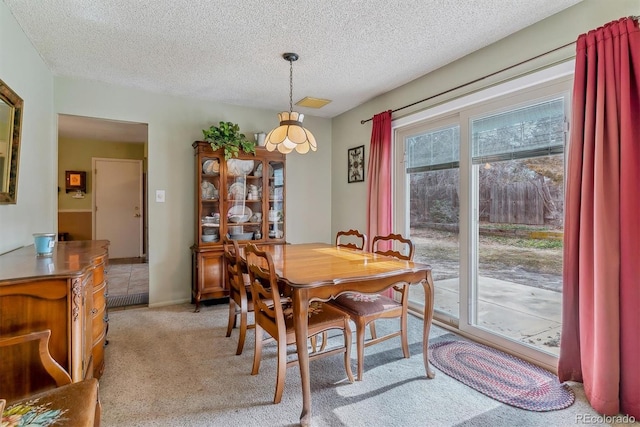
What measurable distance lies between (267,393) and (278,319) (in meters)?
0.51

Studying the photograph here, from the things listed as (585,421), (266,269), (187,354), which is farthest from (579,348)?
(187,354)

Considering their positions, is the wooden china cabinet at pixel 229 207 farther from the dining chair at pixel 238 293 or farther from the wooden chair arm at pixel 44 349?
the wooden chair arm at pixel 44 349

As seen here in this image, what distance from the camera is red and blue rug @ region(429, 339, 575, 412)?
1836mm

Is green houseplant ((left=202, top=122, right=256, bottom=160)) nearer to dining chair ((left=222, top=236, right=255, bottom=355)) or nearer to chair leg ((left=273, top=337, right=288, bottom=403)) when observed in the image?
dining chair ((left=222, top=236, right=255, bottom=355))

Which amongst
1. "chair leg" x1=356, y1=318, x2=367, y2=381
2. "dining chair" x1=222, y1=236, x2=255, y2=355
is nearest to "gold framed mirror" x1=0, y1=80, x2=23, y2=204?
"dining chair" x1=222, y1=236, x2=255, y2=355

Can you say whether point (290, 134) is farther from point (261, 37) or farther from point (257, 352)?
point (257, 352)

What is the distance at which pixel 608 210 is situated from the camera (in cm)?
174

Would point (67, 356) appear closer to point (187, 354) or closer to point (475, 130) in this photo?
point (187, 354)

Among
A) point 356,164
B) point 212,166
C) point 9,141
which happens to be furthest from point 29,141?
point 356,164

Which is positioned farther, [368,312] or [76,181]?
[76,181]

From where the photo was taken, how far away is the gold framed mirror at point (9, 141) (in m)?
1.92

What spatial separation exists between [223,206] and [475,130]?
8.73 feet

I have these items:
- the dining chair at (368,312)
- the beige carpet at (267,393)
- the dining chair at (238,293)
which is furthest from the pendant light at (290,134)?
the beige carpet at (267,393)

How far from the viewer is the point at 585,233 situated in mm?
1836
